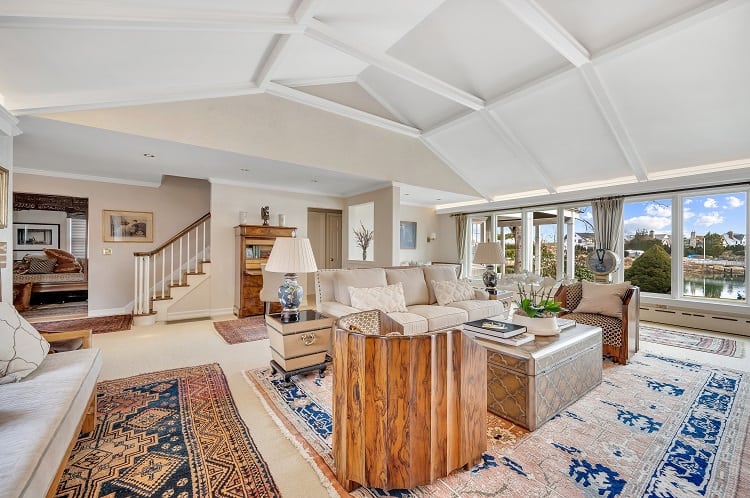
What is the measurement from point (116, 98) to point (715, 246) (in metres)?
8.36

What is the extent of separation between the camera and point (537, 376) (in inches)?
81.9

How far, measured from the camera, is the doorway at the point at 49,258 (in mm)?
5551

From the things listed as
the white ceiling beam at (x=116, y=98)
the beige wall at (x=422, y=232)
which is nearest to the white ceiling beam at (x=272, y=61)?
the white ceiling beam at (x=116, y=98)

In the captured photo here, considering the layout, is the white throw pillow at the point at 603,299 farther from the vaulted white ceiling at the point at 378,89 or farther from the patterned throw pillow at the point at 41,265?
the patterned throw pillow at the point at 41,265

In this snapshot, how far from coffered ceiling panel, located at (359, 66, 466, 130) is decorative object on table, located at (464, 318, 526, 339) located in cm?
378

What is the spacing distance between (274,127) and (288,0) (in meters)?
2.10

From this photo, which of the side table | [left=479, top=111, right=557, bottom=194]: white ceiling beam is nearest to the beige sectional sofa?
the side table

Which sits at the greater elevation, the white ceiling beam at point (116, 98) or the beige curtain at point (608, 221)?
the white ceiling beam at point (116, 98)

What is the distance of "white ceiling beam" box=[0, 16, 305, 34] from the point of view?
1917 millimetres

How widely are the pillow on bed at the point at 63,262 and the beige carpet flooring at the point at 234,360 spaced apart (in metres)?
3.81

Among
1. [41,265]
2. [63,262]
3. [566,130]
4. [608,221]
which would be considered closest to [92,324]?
[63,262]

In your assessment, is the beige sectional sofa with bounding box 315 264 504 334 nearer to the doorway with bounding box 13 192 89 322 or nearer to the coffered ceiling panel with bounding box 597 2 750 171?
the coffered ceiling panel with bounding box 597 2 750 171

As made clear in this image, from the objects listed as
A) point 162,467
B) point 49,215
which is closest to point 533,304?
point 162,467

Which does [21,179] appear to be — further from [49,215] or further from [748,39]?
[748,39]
